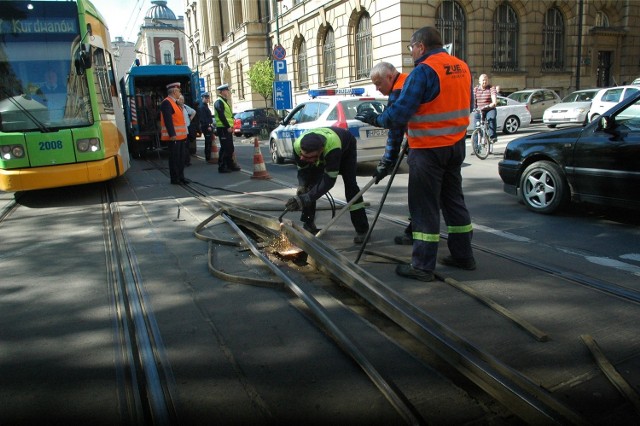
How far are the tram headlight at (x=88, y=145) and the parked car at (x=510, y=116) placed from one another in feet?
45.2

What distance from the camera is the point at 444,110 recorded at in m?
3.85

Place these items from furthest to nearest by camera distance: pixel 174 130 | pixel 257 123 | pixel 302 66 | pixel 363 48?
pixel 302 66, pixel 363 48, pixel 257 123, pixel 174 130

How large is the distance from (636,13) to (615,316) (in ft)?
114

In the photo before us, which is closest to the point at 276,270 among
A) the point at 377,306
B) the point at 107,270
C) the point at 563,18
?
the point at 377,306

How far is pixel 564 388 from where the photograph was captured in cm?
250

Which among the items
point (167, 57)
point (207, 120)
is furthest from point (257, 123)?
point (167, 57)

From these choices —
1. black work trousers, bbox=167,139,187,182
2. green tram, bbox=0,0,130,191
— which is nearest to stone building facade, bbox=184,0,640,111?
black work trousers, bbox=167,139,187,182

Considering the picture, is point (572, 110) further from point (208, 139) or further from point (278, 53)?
point (208, 139)

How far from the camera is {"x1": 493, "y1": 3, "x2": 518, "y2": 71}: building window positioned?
86.7 feet

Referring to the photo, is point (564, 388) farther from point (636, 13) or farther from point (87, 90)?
point (636, 13)

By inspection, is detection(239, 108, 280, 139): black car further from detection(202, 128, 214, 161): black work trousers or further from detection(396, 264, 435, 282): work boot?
detection(396, 264, 435, 282): work boot

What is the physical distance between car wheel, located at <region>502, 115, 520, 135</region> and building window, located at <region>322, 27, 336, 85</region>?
14.1m

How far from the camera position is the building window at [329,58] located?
30.2m

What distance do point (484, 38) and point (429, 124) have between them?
24745 mm
